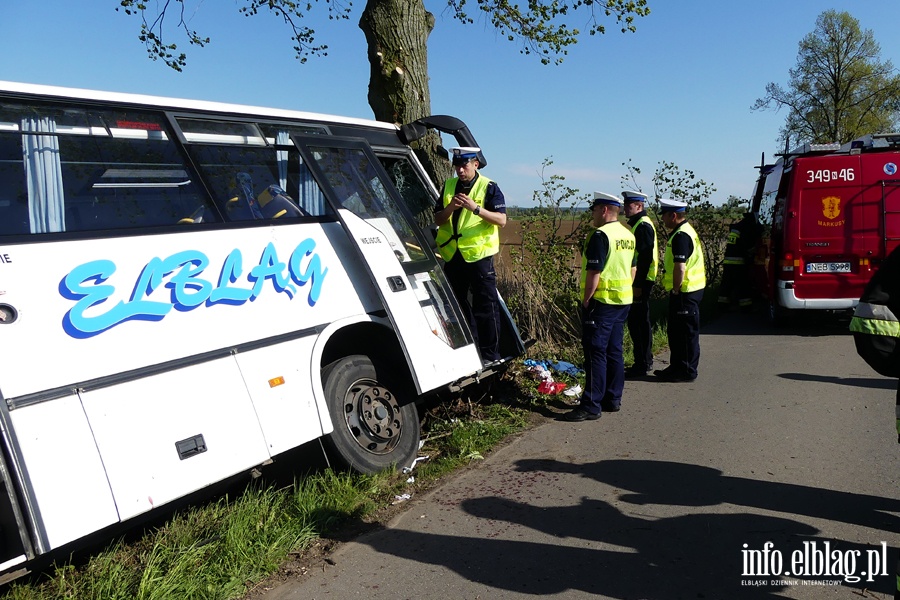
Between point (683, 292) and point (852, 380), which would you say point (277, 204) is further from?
point (852, 380)

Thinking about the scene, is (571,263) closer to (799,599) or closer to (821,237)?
(821,237)

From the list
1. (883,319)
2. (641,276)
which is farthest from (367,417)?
(641,276)

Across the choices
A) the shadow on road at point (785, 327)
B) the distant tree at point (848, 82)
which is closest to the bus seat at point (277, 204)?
the shadow on road at point (785, 327)

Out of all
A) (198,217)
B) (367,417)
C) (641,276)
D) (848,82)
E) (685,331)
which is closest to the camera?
(198,217)

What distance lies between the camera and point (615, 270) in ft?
21.1

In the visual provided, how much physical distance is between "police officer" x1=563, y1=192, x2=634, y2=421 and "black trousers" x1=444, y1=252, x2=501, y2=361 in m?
0.77

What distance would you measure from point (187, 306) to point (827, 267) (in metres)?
8.73

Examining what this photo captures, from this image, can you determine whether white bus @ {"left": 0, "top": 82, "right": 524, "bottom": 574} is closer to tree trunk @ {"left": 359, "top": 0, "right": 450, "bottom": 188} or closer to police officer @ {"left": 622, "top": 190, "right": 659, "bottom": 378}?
tree trunk @ {"left": 359, "top": 0, "right": 450, "bottom": 188}

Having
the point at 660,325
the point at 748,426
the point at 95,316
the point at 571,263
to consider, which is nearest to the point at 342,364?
the point at 95,316

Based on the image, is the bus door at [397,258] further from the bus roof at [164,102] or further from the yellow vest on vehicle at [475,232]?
the yellow vest on vehicle at [475,232]

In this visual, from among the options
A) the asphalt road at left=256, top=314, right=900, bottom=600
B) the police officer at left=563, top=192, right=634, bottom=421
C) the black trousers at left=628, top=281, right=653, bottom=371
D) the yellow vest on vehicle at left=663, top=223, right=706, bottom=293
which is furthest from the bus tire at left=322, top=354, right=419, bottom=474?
the yellow vest on vehicle at left=663, top=223, right=706, bottom=293

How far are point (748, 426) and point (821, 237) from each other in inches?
195

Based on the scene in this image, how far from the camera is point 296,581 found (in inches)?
148

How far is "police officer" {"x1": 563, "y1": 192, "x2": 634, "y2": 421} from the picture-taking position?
20.9 feet
